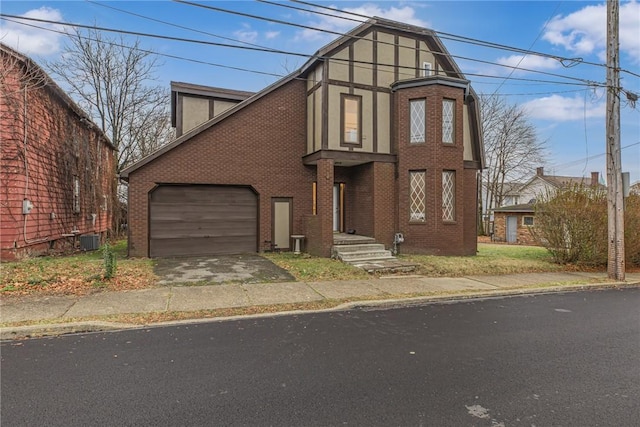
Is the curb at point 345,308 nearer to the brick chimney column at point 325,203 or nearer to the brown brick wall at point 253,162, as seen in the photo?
the brick chimney column at point 325,203

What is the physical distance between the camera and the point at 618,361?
434 cm

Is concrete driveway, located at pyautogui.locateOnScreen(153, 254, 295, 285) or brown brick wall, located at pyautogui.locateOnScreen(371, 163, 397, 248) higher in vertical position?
brown brick wall, located at pyautogui.locateOnScreen(371, 163, 397, 248)

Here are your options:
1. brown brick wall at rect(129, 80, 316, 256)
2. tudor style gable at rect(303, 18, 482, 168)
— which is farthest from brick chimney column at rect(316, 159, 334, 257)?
tudor style gable at rect(303, 18, 482, 168)

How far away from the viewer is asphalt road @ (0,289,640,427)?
10.2ft

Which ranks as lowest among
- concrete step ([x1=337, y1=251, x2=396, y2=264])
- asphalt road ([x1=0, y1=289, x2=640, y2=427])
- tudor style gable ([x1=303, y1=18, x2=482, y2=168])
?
asphalt road ([x1=0, y1=289, x2=640, y2=427])

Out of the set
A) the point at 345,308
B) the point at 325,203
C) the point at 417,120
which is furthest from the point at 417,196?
the point at 345,308

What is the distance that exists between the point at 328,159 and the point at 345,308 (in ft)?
23.0

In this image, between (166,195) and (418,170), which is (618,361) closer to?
(418,170)

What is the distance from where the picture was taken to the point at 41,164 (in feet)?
40.0

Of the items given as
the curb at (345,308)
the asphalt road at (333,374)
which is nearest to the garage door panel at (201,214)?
the curb at (345,308)

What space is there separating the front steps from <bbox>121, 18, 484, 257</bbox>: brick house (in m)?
0.48

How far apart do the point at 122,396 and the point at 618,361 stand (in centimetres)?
537

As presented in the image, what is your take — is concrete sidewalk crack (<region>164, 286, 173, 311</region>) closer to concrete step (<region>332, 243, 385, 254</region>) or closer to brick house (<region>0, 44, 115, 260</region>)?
concrete step (<region>332, 243, 385, 254</region>)

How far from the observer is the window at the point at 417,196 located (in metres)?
13.5
